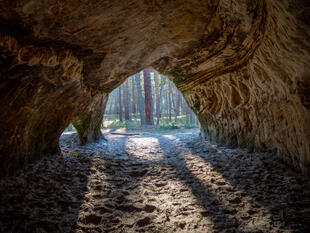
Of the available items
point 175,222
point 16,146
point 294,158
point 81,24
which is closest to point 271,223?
point 175,222

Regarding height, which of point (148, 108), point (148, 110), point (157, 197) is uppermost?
point (148, 108)

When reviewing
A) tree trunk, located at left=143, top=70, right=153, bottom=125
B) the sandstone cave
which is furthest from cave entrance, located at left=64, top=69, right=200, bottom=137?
the sandstone cave

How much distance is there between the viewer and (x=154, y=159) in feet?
17.4

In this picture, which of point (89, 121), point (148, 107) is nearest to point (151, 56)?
point (89, 121)

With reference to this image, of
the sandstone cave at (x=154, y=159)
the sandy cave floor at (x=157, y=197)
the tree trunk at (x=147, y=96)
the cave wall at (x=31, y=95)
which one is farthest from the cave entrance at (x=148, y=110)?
the sandy cave floor at (x=157, y=197)

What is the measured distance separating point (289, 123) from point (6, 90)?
486cm

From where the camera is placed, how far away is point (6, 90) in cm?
267

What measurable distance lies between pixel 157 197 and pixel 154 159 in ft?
7.29

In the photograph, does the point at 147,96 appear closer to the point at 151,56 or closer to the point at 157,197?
the point at 151,56

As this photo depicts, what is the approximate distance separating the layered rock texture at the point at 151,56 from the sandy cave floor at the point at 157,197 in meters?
0.58

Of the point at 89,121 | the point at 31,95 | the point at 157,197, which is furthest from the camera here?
the point at 89,121

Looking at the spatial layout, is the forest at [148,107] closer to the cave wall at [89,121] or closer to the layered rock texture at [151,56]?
the cave wall at [89,121]

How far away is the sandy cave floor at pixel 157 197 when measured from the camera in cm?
223

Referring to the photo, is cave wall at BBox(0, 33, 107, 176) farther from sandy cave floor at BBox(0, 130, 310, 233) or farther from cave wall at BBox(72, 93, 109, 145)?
cave wall at BBox(72, 93, 109, 145)
